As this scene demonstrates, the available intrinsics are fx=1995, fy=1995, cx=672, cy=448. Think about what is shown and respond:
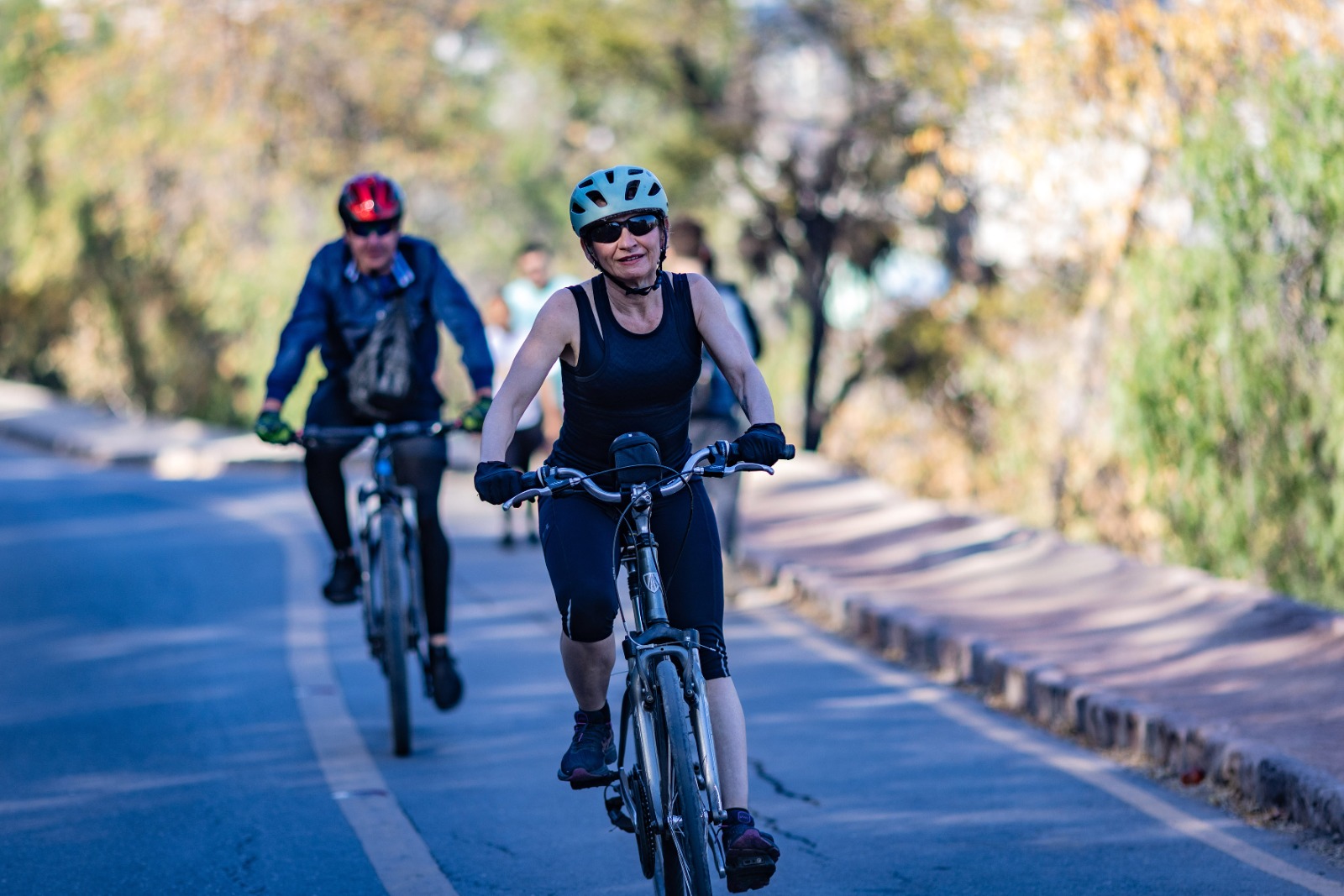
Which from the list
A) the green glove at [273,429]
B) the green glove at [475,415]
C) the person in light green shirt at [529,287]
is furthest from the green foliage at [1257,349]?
the green glove at [273,429]

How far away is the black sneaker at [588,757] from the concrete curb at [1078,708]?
2265 millimetres

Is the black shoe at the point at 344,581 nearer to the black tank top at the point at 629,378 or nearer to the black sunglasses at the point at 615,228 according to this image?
the black tank top at the point at 629,378

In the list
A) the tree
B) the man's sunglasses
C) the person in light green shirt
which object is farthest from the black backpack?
the tree

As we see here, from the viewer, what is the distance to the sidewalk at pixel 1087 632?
6910 mm

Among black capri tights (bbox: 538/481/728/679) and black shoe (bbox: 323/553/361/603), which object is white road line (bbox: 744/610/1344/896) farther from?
black shoe (bbox: 323/553/361/603)

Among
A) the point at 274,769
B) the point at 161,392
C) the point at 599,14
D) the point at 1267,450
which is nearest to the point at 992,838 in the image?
the point at 274,769

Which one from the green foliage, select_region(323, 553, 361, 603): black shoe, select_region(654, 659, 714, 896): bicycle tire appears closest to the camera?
select_region(654, 659, 714, 896): bicycle tire

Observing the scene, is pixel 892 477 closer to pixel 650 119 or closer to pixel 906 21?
pixel 906 21

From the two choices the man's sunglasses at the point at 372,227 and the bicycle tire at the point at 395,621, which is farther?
the man's sunglasses at the point at 372,227

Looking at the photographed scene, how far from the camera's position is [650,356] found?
504 cm

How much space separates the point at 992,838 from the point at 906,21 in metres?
16.6

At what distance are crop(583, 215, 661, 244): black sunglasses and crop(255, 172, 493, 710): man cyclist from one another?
8.55 feet

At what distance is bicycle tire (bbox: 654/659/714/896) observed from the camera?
448cm

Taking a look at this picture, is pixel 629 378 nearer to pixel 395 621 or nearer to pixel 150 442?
pixel 395 621
